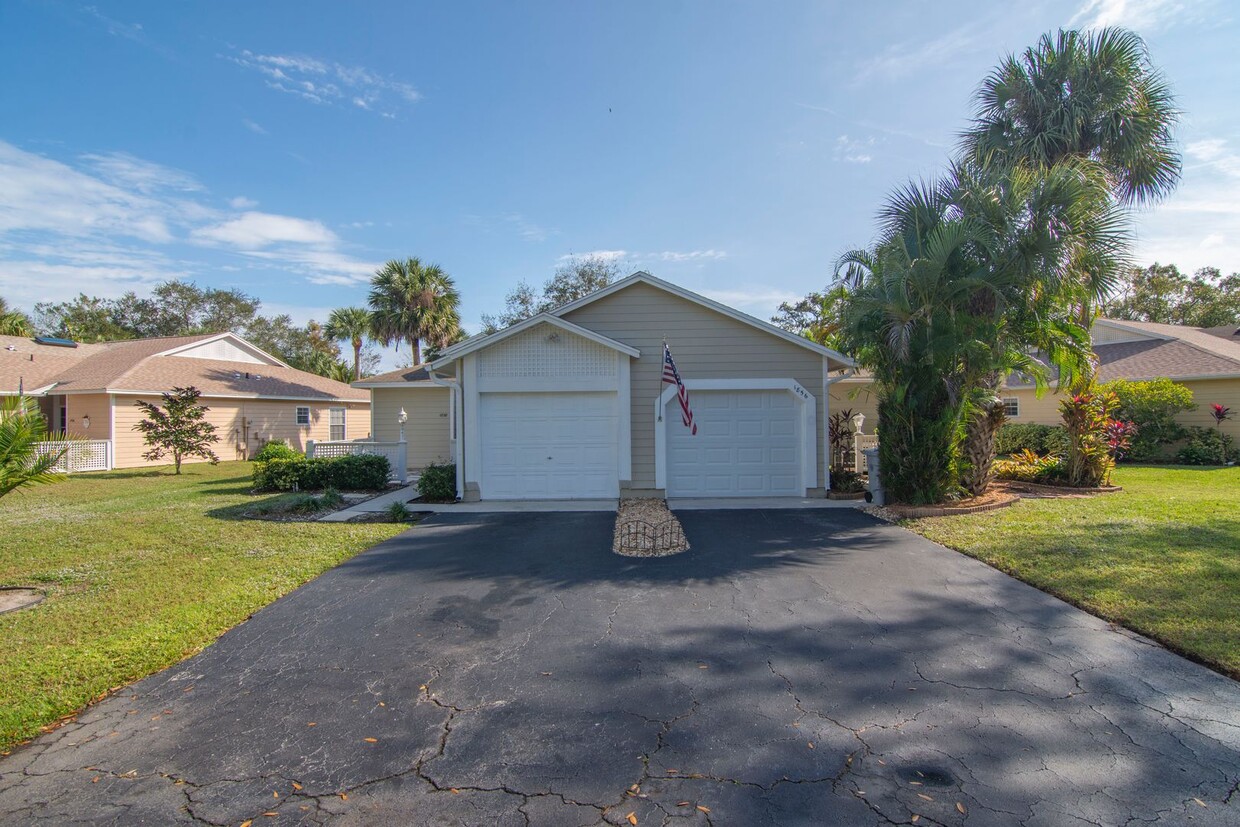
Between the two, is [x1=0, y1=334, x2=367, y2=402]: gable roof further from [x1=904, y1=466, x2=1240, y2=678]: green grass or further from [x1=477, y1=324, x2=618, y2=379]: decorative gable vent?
[x1=904, y1=466, x2=1240, y2=678]: green grass

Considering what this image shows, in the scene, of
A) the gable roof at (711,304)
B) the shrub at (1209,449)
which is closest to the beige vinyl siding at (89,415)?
the gable roof at (711,304)

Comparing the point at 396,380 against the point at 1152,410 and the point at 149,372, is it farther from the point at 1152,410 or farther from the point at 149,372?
the point at 1152,410

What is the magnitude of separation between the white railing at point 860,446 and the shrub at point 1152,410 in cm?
769

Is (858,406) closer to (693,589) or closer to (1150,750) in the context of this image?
(693,589)

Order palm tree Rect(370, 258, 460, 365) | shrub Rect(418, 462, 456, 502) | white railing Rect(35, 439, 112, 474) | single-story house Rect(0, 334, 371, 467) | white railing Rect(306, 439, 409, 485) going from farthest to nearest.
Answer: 1. palm tree Rect(370, 258, 460, 365)
2. single-story house Rect(0, 334, 371, 467)
3. white railing Rect(35, 439, 112, 474)
4. white railing Rect(306, 439, 409, 485)
5. shrub Rect(418, 462, 456, 502)

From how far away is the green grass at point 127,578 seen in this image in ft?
13.6

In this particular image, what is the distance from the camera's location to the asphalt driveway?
9.06 ft

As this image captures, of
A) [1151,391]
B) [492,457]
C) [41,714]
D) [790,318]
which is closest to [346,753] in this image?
[41,714]

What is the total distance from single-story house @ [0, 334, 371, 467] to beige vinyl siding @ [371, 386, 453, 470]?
23.9ft

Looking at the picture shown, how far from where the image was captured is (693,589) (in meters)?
5.97

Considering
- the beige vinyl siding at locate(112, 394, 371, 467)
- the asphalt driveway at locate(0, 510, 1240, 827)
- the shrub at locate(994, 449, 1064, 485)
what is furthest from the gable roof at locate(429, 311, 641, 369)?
the beige vinyl siding at locate(112, 394, 371, 467)

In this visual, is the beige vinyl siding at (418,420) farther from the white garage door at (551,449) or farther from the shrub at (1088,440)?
the shrub at (1088,440)

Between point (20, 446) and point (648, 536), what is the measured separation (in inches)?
269

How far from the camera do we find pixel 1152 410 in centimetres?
1608
